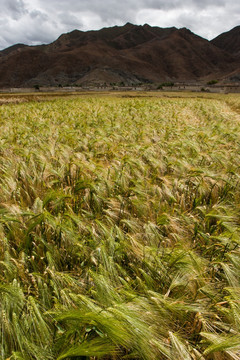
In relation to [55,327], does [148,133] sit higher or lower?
higher

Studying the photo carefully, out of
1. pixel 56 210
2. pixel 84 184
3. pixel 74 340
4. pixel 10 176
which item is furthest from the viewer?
pixel 10 176

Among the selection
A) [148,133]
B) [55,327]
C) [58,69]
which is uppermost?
[58,69]

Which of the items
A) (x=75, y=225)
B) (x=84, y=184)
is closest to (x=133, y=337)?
(x=75, y=225)

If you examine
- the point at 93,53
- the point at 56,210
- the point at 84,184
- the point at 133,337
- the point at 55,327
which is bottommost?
the point at 55,327

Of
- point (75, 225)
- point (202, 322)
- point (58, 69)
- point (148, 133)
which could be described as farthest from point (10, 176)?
point (58, 69)

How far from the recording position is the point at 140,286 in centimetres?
189

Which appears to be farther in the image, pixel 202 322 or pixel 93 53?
pixel 93 53

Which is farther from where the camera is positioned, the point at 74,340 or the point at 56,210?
the point at 56,210

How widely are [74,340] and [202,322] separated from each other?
847mm

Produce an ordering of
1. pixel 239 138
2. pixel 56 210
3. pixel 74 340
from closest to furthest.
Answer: pixel 74 340 < pixel 56 210 < pixel 239 138

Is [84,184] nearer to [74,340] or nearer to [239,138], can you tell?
A: [74,340]

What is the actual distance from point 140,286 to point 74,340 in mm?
653

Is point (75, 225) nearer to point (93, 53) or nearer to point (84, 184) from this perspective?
point (84, 184)

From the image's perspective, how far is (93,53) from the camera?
193375 millimetres
